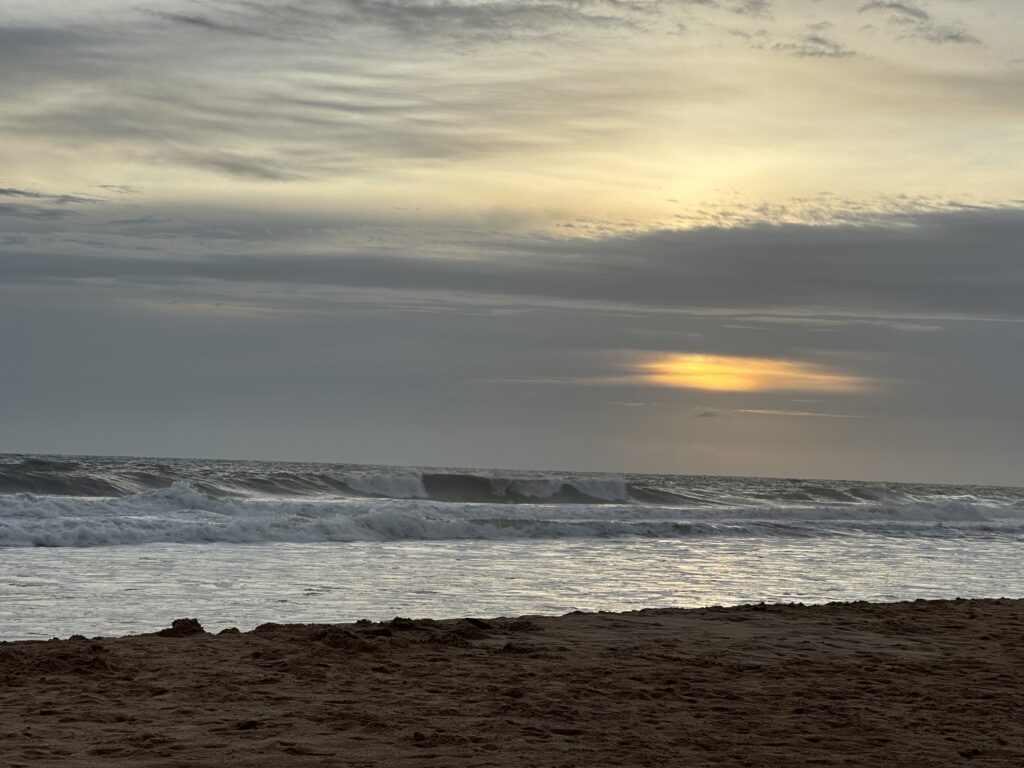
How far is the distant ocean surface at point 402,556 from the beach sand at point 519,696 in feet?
8.50

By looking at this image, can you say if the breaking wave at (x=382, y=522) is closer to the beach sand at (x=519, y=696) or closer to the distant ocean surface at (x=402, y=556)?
the distant ocean surface at (x=402, y=556)

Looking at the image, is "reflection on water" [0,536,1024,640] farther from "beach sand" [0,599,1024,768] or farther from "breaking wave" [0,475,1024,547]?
"beach sand" [0,599,1024,768]

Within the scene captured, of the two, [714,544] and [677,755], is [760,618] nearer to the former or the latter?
[677,755]

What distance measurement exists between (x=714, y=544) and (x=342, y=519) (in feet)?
27.1

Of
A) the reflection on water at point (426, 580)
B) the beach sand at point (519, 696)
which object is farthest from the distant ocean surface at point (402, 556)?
the beach sand at point (519, 696)

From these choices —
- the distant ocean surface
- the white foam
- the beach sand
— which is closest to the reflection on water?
the distant ocean surface

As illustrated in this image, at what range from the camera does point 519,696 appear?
22.0 feet

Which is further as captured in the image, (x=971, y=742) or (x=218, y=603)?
(x=218, y=603)

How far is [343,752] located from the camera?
17.6 feet

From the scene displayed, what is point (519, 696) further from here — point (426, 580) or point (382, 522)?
point (382, 522)

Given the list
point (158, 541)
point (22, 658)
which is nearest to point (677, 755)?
point (22, 658)

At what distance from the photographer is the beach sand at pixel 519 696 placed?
17.8 ft

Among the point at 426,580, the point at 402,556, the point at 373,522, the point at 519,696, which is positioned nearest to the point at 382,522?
the point at 373,522

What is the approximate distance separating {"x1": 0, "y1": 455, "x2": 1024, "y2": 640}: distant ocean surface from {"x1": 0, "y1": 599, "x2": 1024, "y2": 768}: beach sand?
2590mm
